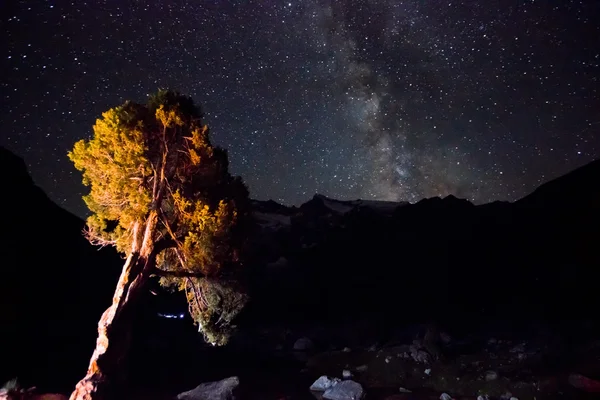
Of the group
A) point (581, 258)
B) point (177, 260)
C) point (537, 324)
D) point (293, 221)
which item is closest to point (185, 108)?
point (177, 260)

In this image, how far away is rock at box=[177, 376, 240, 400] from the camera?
17.5 metres

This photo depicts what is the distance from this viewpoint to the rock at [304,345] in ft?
125

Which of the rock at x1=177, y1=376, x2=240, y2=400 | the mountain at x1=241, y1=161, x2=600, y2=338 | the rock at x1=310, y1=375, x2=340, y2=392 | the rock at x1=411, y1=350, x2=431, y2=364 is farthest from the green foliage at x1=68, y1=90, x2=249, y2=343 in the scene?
the mountain at x1=241, y1=161, x2=600, y2=338

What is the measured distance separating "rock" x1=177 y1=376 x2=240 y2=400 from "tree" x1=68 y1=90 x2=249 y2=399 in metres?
6.69

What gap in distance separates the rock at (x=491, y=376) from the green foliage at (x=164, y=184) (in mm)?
17009

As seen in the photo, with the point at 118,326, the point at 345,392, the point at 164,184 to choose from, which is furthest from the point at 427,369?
the point at 164,184

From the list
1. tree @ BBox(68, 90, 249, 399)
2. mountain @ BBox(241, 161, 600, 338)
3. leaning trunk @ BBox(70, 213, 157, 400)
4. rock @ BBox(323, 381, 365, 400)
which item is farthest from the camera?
mountain @ BBox(241, 161, 600, 338)

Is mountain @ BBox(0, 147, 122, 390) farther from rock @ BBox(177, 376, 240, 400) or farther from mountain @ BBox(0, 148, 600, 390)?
rock @ BBox(177, 376, 240, 400)

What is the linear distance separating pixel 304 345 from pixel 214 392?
71.8 feet

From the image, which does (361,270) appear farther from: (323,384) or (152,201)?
(152,201)

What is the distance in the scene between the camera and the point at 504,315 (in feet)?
143


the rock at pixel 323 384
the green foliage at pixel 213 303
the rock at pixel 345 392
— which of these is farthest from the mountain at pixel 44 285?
the rock at pixel 345 392

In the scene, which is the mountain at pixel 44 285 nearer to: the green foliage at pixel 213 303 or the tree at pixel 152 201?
the green foliage at pixel 213 303

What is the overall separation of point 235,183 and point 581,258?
5012 centimetres
